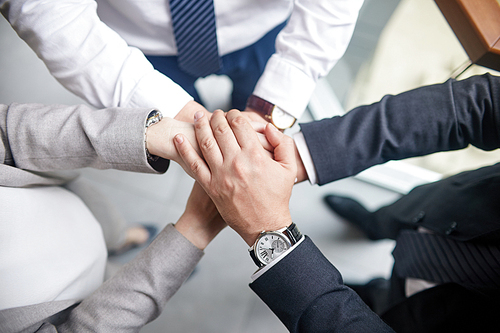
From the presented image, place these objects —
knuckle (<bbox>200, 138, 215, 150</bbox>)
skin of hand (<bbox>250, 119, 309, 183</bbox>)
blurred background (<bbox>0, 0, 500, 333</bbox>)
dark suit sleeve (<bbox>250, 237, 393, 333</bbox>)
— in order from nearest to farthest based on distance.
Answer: dark suit sleeve (<bbox>250, 237, 393, 333</bbox>)
knuckle (<bbox>200, 138, 215, 150</bbox>)
skin of hand (<bbox>250, 119, 309, 183</bbox>)
blurred background (<bbox>0, 0, 500, 333</bbox>)

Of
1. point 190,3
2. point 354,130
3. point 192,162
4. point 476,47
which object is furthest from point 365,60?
point 192,162

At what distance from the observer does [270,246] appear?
20.9 inches

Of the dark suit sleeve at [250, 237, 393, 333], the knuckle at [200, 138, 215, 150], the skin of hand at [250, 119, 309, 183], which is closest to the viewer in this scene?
the dark suit sleeve at [250, 237, 393, 333]

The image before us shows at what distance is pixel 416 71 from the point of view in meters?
1.19

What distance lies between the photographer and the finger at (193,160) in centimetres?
57

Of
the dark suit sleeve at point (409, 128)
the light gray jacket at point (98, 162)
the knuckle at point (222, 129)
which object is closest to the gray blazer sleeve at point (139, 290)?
the light gray jacket at point (98, 162)

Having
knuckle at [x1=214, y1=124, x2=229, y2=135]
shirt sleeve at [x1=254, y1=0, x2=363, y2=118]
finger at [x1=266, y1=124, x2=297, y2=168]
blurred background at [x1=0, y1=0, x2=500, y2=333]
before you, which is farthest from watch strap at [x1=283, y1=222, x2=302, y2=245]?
blurred background at [x1=0, y1=0, x2=500, y2=333]

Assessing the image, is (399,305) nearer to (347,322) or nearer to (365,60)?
(347,322)

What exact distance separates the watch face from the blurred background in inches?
32.3

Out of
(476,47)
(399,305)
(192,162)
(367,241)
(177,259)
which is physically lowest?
(367,241)

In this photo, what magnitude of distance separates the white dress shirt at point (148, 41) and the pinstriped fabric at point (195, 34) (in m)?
0.03

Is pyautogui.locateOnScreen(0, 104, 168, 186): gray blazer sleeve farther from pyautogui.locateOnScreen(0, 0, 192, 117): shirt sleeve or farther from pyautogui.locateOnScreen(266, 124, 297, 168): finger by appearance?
pyautogui.locateOnScreen(266, 124, 297, 168): finger

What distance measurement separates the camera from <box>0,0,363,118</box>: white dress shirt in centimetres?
57

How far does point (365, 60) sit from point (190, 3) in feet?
3.35
